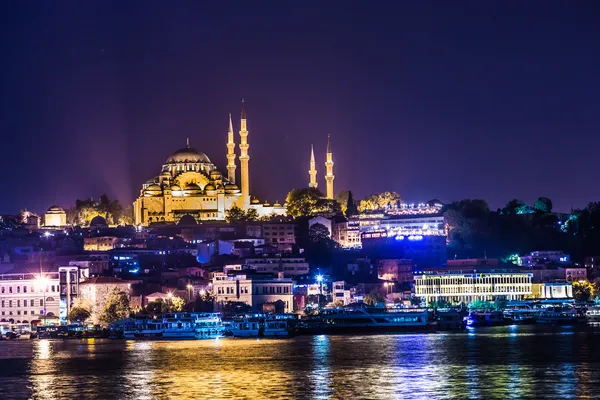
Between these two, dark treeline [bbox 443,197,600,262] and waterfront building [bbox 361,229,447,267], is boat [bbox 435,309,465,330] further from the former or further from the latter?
dark treeline [bbox 443,197,600,262]

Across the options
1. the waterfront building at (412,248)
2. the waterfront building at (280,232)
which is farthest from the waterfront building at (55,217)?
the waterfront building at (412,248)

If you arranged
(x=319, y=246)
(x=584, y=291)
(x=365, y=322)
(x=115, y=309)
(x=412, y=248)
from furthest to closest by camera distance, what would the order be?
(x=319, y=246) → (x=412, y=248) → (x=584, y=291) → (x=115, y=309) → (x=365, y=322)

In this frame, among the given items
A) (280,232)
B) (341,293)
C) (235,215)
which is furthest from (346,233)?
(341,293)

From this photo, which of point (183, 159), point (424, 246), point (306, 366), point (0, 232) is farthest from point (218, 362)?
point (183, 159)

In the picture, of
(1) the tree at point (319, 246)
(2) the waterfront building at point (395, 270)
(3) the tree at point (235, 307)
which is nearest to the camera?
(3) the tree at point (235, 307)

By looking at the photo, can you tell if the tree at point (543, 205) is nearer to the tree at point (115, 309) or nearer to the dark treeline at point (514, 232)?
the dark treeline at point (514, 232)

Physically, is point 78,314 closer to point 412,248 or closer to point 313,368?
point 313,368

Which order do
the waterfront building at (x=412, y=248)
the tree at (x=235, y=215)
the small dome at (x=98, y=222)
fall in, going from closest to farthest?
the waterfront building at (x=412, y=248), the tree at (x=235, y=215), the small dome at (x=98, y=222)

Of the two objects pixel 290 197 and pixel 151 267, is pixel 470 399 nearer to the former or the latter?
pixel 151 267
